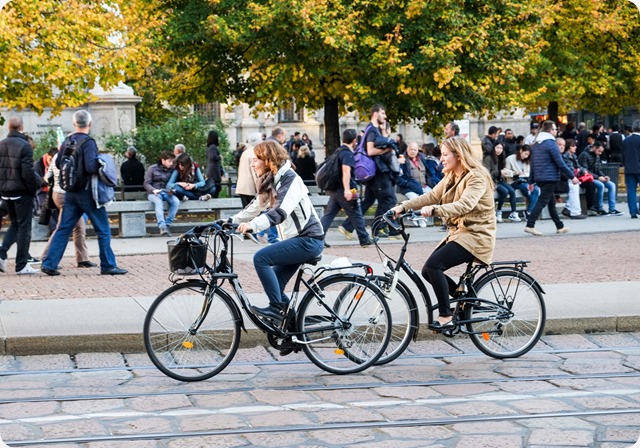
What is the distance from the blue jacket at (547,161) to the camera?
18.1 meters

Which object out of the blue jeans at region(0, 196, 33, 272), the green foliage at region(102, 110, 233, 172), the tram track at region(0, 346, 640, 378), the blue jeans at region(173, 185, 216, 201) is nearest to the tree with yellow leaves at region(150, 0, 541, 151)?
the green foliage at region(102, 110, 233, 172)

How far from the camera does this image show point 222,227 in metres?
7.98

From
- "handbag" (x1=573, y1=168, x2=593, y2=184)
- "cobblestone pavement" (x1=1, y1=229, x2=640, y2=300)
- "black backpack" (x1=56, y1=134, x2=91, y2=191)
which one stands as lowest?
"cobblestone pavement" (x1=1, y1=229, x2=640, y2=300)

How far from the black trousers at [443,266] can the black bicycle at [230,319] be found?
535 mm

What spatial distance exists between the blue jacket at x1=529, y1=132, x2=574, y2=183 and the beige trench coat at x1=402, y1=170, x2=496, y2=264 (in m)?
9.86

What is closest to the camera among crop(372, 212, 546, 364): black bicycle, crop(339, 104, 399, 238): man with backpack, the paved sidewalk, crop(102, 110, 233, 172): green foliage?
crop(372, 212, 546, 364): black bicycle

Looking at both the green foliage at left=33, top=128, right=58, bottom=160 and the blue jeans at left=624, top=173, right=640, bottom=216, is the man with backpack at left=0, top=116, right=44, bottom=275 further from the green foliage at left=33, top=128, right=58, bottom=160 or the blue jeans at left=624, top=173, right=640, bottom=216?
the blue jeans at left=624, top=173, right=640, bottom=216

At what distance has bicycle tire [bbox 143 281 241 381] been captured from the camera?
7836 mm

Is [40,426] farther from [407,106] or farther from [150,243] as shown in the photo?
[407,106]

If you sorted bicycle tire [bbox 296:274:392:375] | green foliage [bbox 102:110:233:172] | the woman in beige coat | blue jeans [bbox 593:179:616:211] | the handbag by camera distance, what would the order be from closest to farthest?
bicycle tire [bbox 296:274:392:375], the woman in beige coat, the handbag, blue jeans [bbox 593:179:616:211], green foliage [bbox 102:110:233:172]

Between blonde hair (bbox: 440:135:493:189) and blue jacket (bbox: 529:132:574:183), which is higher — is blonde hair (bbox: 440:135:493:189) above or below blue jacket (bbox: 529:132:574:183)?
above

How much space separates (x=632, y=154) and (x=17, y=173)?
1257 cm

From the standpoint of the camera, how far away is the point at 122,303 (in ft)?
35.8

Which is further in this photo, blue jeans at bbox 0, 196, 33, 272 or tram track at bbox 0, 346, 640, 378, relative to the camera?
blue jeans at bbox 0, 196, 33, 272
